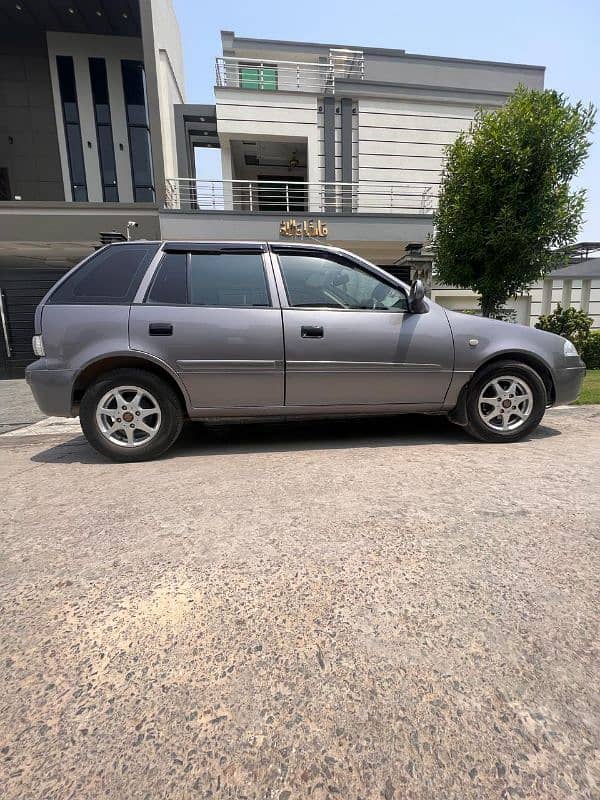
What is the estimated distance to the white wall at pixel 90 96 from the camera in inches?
649

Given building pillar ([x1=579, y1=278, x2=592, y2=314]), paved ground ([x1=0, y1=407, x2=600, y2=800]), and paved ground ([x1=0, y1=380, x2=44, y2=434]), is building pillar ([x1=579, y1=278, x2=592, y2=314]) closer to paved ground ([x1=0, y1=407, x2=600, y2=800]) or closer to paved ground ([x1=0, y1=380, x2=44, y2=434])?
paved ground ([x1=0, y1=407, x2=600, y2=800])

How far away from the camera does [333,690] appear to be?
4.07ft

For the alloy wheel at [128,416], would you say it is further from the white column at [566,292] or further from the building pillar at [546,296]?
the white column at [566,292]

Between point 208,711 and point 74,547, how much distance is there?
1307 millimetres

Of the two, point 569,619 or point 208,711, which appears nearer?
point 208,711

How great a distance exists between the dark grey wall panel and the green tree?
18.6 m

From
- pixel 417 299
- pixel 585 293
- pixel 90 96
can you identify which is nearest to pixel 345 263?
pixel 417 299

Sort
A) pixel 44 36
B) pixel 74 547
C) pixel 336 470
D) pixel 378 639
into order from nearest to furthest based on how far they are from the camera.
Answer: pixel 378 639, pixel 74 547, pixel 336 470, pixel 44 36

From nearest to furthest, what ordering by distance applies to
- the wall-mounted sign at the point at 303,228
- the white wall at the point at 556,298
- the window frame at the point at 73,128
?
the wall-mounted sign at the point at 303,228, the white wall at the point at 556,298, the window frame at the point at 73,128

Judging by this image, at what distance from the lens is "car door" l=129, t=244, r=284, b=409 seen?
11.3 feet

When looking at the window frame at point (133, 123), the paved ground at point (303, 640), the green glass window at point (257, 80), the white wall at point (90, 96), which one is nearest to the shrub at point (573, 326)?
the paved ground at point (303, 640)

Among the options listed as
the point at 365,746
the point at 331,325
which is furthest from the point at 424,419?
the point at 365,746

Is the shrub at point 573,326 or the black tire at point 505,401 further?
the shrub at point 573,326

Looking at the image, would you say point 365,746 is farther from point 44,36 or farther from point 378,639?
point 44,36
